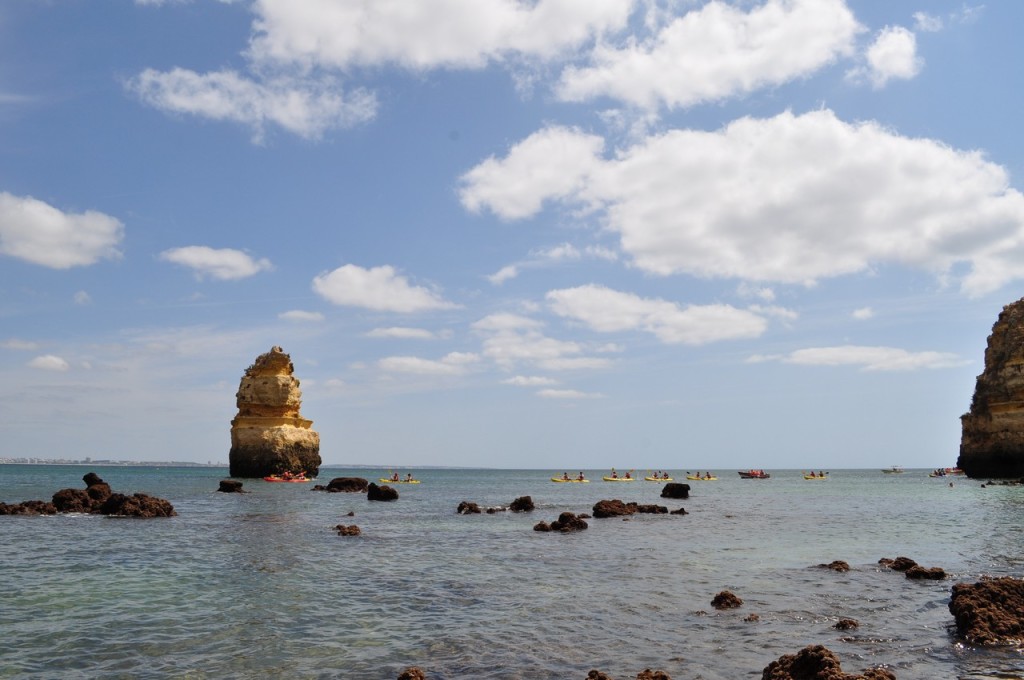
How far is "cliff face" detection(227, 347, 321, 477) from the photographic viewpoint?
2793 inches

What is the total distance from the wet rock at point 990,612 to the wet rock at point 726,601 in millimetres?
3829

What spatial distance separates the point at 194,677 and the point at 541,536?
19336 mm

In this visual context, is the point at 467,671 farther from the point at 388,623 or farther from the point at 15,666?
the point at 15,666

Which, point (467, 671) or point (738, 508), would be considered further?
point (738, 508)

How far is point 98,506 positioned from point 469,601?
29.7m

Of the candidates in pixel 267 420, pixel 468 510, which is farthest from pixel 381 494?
pixel 267 420

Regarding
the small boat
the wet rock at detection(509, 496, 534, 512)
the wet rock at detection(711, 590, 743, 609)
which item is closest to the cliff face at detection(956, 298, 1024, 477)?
the wet rock at detection(509, 496, 534, 512)

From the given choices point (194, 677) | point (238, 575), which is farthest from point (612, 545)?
point (194, 677)

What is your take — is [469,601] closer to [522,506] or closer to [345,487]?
[522,506]

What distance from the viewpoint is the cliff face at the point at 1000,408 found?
71.6 metres

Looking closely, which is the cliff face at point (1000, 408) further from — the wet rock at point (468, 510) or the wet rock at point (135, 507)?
the wet rock at point (135, 507)

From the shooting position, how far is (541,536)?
2798cm

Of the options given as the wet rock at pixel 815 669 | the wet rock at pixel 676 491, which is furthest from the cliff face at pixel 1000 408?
the wet rock at pixel 815 669

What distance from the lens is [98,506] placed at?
36219mm
